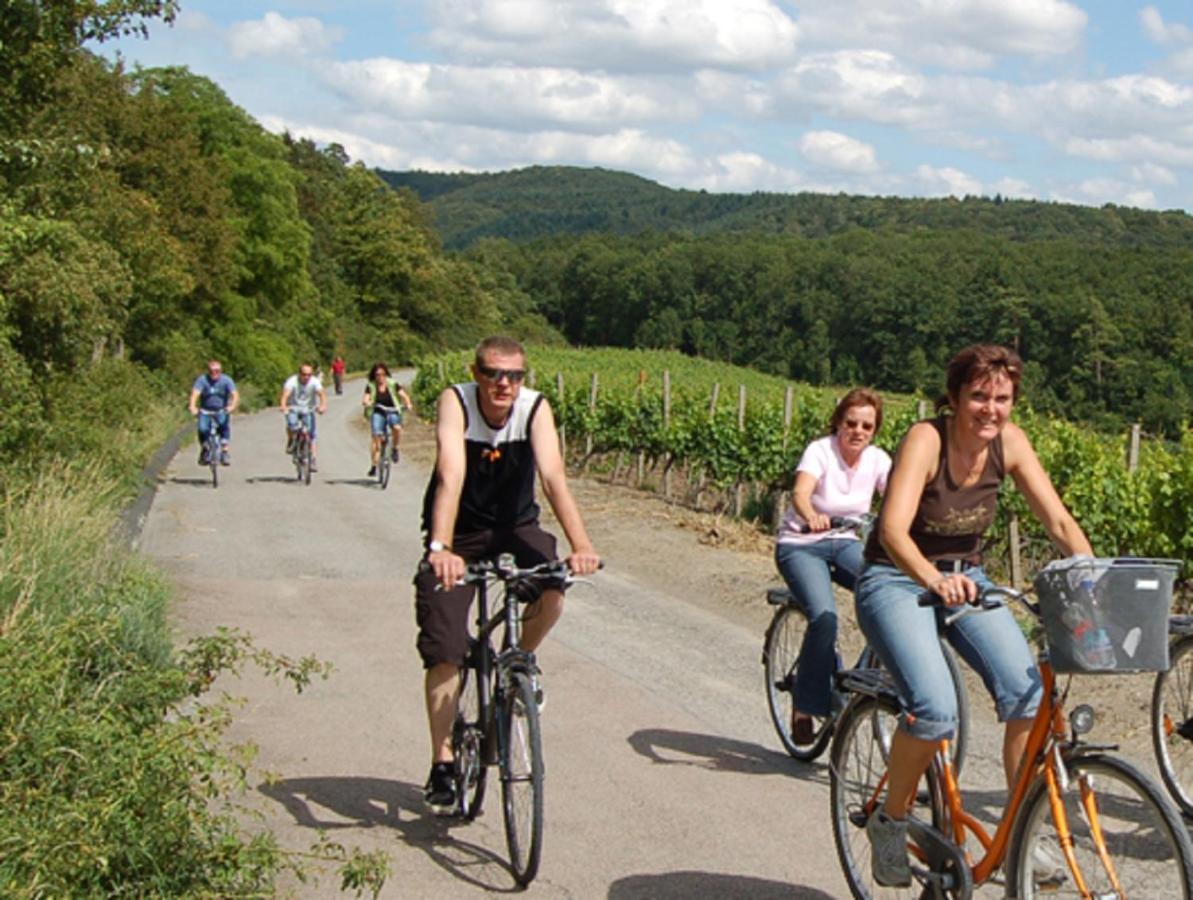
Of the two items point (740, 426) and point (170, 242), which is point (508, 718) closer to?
point (740, 426)

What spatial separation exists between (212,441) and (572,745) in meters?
15.5

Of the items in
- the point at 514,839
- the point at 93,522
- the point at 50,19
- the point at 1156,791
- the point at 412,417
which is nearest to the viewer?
the point at 1156,791

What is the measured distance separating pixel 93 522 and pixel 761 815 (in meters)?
6.29

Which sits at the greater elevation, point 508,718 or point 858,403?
point 858,403

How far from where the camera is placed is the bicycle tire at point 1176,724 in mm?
6414

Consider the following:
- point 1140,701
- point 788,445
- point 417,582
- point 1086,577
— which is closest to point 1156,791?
point 1086,577

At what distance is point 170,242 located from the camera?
157 ft

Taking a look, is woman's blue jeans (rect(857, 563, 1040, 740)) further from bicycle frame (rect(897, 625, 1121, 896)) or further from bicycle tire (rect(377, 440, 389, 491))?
bicycle tire (rect(377, 440, 389, 491))

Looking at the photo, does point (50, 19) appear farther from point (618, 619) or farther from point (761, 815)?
point (761, 815)

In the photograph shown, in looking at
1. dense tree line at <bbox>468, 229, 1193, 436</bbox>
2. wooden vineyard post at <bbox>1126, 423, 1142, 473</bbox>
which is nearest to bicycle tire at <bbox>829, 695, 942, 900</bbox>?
wooden vineyard post at <bbox>1126, 423, 1142, 473</bbox>

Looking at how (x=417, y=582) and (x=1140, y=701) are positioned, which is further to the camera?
(x=1140, y=701)

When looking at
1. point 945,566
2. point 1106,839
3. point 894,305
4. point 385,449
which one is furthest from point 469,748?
point 894,305

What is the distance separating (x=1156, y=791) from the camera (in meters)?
3.69

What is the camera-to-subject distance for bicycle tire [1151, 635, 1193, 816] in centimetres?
641
